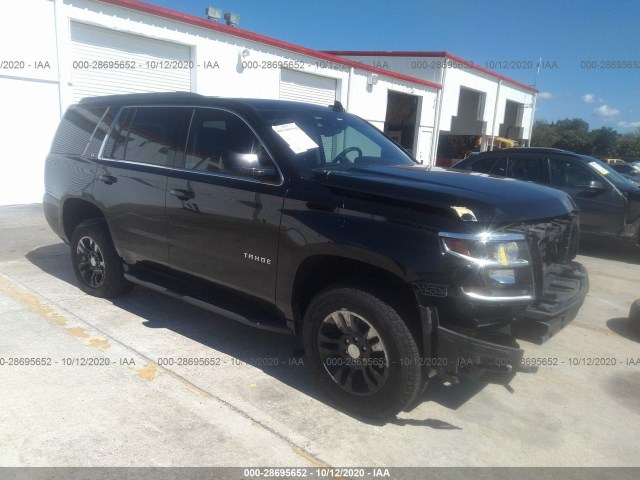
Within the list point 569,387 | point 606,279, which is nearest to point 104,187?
point 569,387

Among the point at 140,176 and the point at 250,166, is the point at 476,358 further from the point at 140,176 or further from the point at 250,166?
the point at 140,176

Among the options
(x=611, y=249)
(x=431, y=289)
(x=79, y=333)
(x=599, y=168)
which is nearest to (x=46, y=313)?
(x=79, y=333)

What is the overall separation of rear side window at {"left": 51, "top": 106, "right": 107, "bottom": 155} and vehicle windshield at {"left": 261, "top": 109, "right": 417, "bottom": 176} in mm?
2224

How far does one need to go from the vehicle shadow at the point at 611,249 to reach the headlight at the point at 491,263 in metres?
6.02

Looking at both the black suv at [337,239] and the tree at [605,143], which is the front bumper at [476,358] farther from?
the tree at [605,143]

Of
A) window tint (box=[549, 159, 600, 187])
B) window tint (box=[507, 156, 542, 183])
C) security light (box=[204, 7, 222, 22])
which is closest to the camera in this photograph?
window tint (box=[549, 159, 600, 187])

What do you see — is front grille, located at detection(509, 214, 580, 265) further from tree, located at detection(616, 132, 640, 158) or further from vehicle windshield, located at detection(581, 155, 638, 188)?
tree, located at detection(616, 132, 640, 158)

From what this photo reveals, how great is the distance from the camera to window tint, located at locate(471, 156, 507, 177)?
8.48m

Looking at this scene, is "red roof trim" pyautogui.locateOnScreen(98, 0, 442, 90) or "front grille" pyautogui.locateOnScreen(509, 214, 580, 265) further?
"red roof trim" pyautogui.locateOnScreen(98, 0, 442, 90)

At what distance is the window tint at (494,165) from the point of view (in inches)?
334

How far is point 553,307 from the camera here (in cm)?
297

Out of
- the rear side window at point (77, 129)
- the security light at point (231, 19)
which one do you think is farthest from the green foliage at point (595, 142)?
the rear side window at point (77, 129)

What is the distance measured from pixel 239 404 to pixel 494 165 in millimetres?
6790

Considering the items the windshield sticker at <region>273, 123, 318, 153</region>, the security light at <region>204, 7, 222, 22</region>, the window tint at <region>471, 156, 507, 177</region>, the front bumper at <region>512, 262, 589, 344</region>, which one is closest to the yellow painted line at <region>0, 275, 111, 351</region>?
the windshield sticker at <region>273, 123, 318, 153</region>
